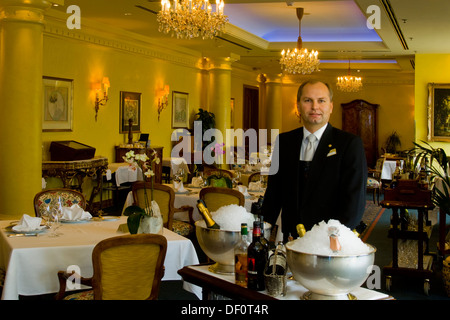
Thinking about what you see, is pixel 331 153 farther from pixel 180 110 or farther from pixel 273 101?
pixel 273 101

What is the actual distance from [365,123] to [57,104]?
1233cm

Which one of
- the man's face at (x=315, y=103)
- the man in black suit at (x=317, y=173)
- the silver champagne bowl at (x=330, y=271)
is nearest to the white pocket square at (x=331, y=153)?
the man in black suit at (x=317, y=173)

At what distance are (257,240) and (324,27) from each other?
11258 millimetres

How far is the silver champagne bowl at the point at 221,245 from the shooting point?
2348 mm

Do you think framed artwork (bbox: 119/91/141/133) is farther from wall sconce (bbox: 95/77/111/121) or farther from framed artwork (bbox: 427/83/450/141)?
framed artwork (bbox: 427/83/450/141)

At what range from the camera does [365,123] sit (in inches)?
745

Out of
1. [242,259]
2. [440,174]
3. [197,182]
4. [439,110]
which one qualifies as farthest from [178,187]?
[439,110]

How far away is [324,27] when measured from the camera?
12688 mm

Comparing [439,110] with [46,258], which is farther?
[439,110]

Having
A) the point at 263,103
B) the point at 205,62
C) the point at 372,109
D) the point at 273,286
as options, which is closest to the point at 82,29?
the point at 205,62

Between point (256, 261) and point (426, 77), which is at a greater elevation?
point (426, 77)

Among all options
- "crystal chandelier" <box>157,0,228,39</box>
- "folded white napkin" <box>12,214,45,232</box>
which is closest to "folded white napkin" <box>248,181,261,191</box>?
"crystal chandelier" <box>157,0,228,39</box>

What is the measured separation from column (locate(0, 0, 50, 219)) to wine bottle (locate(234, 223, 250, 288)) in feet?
19.4
